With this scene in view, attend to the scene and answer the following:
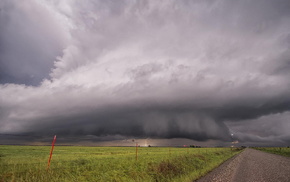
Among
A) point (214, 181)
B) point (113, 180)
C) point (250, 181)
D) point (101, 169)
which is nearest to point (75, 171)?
point (101, 169)

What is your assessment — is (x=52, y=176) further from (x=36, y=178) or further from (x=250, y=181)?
(x=250, y=181)

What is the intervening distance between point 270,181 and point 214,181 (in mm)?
4240

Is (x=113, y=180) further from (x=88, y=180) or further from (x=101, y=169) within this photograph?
(x=101, y=169)

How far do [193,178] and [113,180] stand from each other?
6842mm

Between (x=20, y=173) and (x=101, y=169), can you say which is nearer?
(x=20, y=173)

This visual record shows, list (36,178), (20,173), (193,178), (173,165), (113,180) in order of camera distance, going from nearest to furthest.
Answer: (36,178)
(20,173)
(113,180)
(193,178)
(173,165)

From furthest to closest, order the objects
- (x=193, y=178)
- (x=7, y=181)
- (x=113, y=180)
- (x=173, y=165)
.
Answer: (x=173, y=165)
(x=193, y=178)
(x=113, y=180)
(x=7, y=181)

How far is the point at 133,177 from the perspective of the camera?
14594 millimetres

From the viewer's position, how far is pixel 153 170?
17500mm

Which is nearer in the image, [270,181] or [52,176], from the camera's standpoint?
[52,176]

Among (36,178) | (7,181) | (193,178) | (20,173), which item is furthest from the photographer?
(193,178)

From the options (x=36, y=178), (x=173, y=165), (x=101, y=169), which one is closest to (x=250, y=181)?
(x=173, y=165)

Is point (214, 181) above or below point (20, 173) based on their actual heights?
below

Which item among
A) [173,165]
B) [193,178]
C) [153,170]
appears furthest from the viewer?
[173,165]
